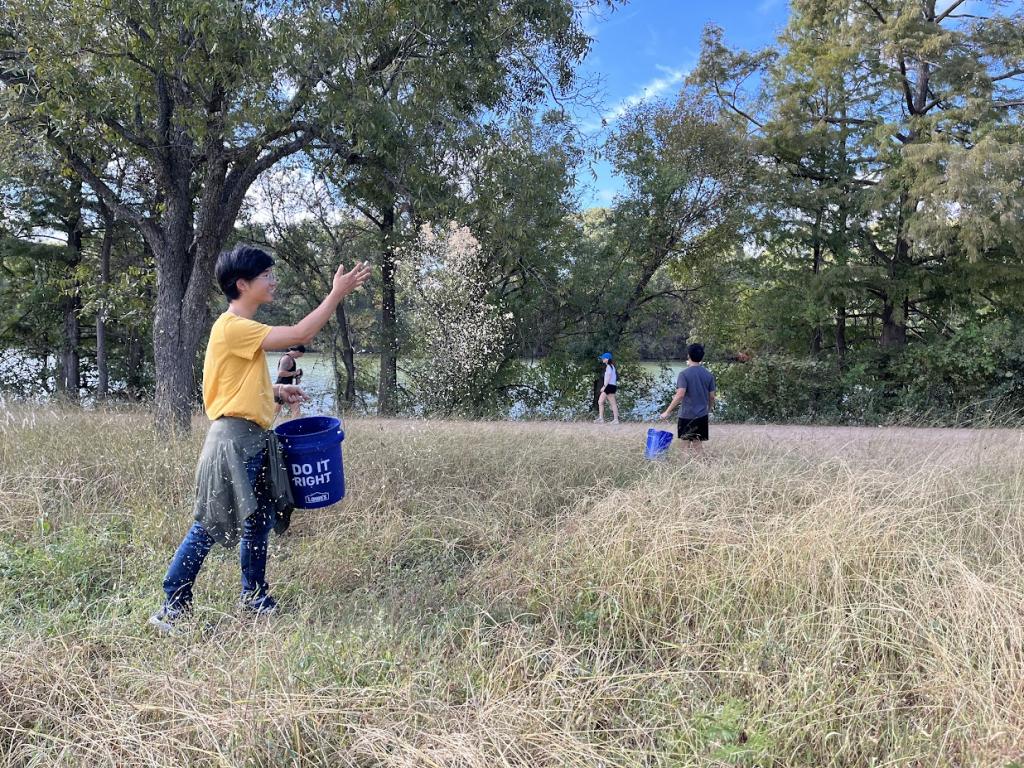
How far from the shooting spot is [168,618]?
8.55ft

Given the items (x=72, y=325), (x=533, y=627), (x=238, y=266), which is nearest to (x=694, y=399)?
(x=533, y=627)

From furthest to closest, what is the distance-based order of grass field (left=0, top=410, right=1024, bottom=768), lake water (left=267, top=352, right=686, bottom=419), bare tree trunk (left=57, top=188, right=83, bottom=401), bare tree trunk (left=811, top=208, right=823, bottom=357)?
lake water (left=267, top=352, right=686, bottom=419)
bare tree trunk (left=57, top=188, right=83, bottom=401)
bare tree trunk (left=811, top=208, right=823, bottom=357)
grass field (left=0, top=410, right=1024, bottom=768)

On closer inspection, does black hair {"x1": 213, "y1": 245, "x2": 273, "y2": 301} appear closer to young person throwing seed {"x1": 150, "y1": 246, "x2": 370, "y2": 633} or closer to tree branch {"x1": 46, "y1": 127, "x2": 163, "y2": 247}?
young person throwing seed {"x1": 150, "y1": 246, "x2": 370, "y2": 633}

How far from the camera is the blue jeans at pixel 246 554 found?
2725mm

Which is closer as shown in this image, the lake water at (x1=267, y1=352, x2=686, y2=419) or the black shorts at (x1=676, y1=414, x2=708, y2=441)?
the black shorts at (x1=676, y1=414, x2=708, y2=441)

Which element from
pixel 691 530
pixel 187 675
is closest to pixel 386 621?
pixel 187 675

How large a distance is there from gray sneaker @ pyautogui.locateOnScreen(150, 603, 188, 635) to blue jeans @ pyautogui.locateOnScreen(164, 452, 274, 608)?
26mm

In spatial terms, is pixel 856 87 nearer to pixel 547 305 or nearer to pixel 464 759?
pixel 547 305

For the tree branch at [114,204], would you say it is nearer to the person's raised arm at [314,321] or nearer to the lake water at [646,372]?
the person's raised arm at [314,321]

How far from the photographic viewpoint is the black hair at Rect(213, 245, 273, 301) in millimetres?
2713

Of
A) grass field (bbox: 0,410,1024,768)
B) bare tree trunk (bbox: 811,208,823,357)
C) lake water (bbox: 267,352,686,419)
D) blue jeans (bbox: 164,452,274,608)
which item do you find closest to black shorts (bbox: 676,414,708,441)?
grass field (bbox: 0,410,1024,768)

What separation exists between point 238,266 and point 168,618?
61.6 inches

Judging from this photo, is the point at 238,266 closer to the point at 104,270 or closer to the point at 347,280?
the point at 347,280

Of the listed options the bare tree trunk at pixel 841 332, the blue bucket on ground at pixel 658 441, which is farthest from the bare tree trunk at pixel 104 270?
the bare tree trunk at pixel 841 332
